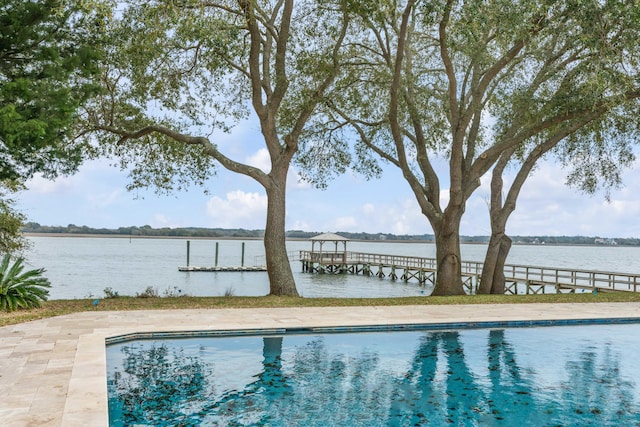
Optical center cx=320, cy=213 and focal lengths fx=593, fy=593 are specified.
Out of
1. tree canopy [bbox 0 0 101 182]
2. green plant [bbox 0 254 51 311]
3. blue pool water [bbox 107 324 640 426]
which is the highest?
tree canopy [bbox 0 0 101 182]

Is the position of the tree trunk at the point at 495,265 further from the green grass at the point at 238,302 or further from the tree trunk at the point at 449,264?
the green grass at the point at 238,302

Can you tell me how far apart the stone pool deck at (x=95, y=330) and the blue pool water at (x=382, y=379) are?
45 cm

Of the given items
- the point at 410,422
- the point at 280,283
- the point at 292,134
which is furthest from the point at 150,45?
the point at 410,422

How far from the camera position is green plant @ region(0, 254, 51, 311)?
12097 millimetres

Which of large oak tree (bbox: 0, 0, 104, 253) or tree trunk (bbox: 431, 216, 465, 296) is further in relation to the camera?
tree trunk (bbox: 431, 216, 465, 296)

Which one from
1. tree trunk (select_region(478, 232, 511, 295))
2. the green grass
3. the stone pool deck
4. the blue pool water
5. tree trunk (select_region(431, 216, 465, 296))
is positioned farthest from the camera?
tree trunk (select_region(478, 232, 511, 295))

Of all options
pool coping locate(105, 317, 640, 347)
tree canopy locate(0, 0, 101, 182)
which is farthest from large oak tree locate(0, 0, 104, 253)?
pool coping locate(105, 317, 640, 347)

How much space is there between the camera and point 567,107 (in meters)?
16.1

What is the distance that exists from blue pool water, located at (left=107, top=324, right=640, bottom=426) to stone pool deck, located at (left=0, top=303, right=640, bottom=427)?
447 mm

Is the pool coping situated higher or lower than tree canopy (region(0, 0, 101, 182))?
lower

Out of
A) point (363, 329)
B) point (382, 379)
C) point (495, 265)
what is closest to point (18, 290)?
point (363, 329)

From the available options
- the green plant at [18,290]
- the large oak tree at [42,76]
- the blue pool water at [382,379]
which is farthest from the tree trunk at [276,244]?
the blue pool water at [382,379]

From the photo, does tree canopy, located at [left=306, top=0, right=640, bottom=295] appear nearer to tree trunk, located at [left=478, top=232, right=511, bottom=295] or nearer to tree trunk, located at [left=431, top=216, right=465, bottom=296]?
tree trunk, located at [left=431, top=216, right=465, bottom=296]

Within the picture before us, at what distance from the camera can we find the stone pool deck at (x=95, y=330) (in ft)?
18.2
